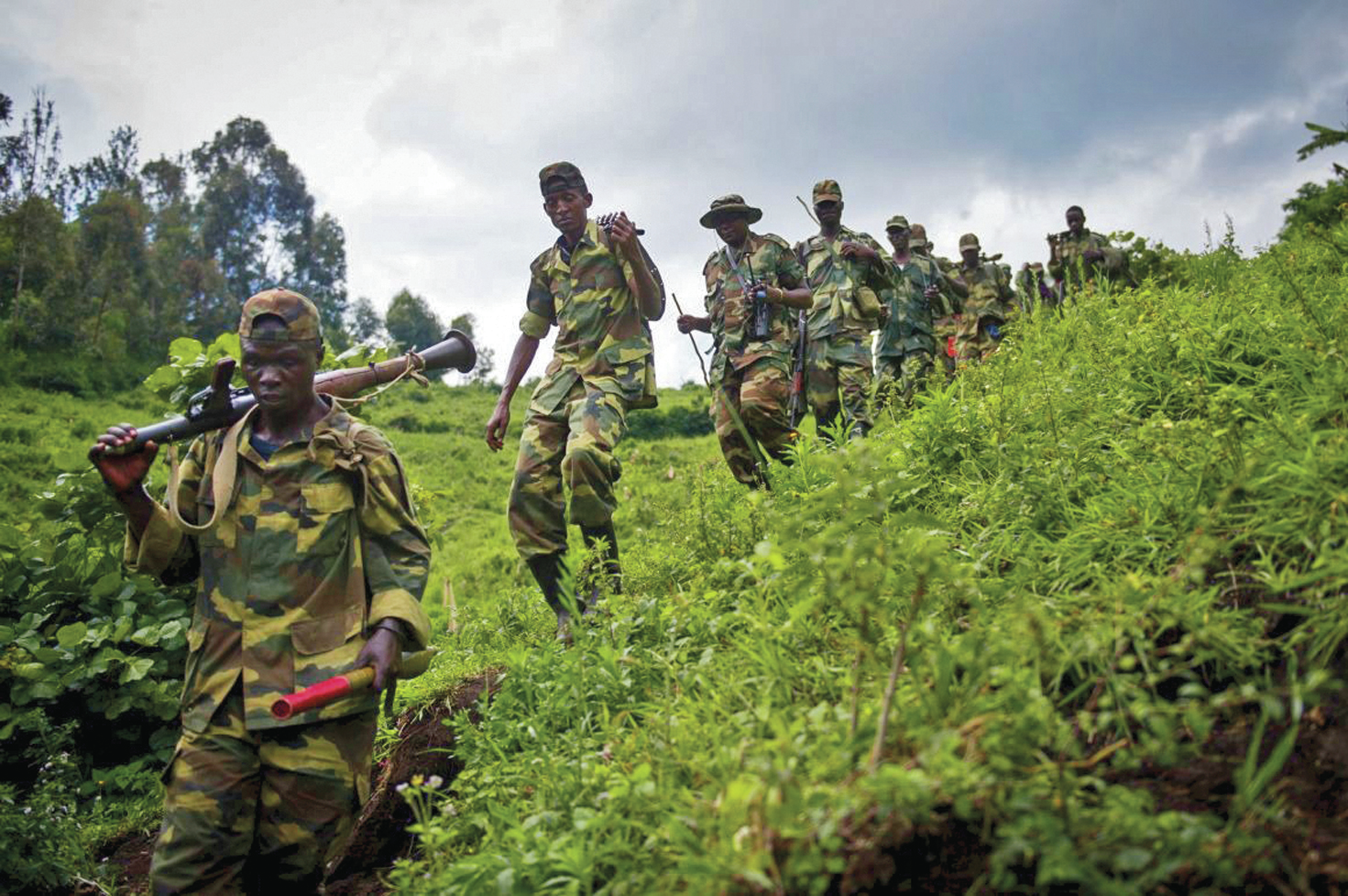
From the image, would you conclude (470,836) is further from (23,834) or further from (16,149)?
(16,149)

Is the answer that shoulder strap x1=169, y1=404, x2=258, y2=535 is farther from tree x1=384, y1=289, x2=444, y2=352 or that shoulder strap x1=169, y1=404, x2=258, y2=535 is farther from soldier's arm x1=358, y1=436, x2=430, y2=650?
tree x1=384, y1=289, x2=444, y2=352

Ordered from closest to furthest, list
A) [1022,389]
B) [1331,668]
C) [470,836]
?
[1331,668], [470,836], [1022,389]

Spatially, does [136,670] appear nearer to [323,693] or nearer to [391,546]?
[391,546]

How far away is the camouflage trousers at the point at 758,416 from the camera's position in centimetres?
707

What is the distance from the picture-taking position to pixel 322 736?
3.20m

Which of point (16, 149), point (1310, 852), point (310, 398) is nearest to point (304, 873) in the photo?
point (310, 398)

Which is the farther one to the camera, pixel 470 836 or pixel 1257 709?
pixel 470 836

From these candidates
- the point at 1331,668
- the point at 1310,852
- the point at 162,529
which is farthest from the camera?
the point at 162,529

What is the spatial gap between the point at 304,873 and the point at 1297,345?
13.5 feet

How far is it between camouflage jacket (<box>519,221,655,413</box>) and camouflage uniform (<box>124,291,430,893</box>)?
1906 millimetres

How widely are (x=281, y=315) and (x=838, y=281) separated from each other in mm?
6021

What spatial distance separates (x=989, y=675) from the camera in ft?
7.18

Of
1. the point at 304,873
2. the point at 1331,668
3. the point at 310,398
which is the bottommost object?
the point at 304,873

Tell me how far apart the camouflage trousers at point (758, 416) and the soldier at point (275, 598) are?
380 cm
